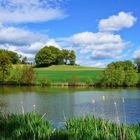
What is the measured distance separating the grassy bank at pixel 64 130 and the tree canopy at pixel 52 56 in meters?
93.2

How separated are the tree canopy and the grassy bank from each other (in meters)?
93.2

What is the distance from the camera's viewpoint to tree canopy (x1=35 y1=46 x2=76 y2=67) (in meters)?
104

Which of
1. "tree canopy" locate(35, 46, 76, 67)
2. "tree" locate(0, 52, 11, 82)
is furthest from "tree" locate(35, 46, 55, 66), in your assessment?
"tree" locate(0, 52, 11, 82)

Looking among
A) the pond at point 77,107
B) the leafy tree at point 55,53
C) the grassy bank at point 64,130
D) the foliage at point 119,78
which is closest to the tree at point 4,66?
the foliage at point 119,78

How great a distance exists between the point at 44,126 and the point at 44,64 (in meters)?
98.6

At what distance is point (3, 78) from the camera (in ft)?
261

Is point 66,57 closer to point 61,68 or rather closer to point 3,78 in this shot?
point 61,68

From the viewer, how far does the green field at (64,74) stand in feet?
262

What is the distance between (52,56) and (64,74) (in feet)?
49.1

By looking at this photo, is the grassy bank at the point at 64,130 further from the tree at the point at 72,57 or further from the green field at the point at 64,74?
the tree at the point at 72,57

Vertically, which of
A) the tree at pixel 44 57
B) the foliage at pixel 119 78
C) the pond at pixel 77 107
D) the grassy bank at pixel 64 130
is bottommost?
the pond at pixel 77 107

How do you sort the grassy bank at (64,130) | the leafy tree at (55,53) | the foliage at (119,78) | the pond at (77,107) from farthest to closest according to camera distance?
the leafy tree at (55,53), the foliage at (119,78), the pond at (77,107), the grassy bank at (64,130)

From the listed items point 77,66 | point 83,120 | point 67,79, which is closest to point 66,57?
point 77,66

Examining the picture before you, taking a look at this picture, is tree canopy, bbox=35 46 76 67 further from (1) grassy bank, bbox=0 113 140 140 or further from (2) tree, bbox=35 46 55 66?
(1) grassy bank, bbox=0 113 140 140
